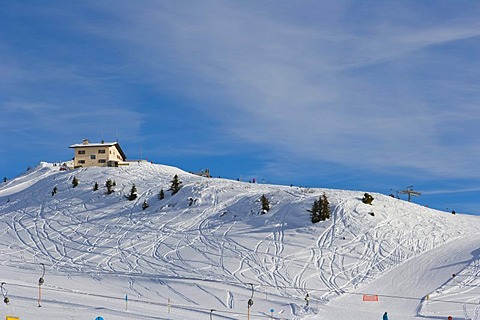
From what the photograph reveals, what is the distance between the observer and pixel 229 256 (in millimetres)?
41656

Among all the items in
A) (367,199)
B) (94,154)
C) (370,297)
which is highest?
(94,154)

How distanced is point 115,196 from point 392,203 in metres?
24.4

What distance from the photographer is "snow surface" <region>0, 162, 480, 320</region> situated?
31.6 metres

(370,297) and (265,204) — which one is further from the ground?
Result: (265,204)

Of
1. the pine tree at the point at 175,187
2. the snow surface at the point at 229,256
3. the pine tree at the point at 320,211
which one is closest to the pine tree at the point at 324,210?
the pine tree at the point at 320,211

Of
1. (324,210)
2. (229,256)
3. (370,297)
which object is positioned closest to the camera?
(370,297)

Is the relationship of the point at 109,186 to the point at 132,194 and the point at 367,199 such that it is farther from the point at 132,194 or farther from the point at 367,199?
the point at 367,199

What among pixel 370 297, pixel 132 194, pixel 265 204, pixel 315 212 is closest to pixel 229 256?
pixel 315 212

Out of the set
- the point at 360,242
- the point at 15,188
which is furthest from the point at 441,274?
the point at 15,188

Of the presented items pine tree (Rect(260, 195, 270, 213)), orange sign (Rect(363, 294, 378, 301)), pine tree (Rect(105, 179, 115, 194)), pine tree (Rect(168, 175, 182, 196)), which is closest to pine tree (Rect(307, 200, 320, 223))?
pine tree (Rect(260, 195, 270, 213))

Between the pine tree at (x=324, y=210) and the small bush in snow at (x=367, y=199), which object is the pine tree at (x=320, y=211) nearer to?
the pine tree at (x=324, y=210)

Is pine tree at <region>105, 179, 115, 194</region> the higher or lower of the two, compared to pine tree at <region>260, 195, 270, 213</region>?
higher

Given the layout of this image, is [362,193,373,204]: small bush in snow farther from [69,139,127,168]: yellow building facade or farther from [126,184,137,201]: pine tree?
[69,139,127,168]: yellow building facade

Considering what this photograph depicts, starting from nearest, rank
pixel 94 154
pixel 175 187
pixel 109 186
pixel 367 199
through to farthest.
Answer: pixel 367 199, pixel 175 187, pixel 109 186, pixel 94 154
